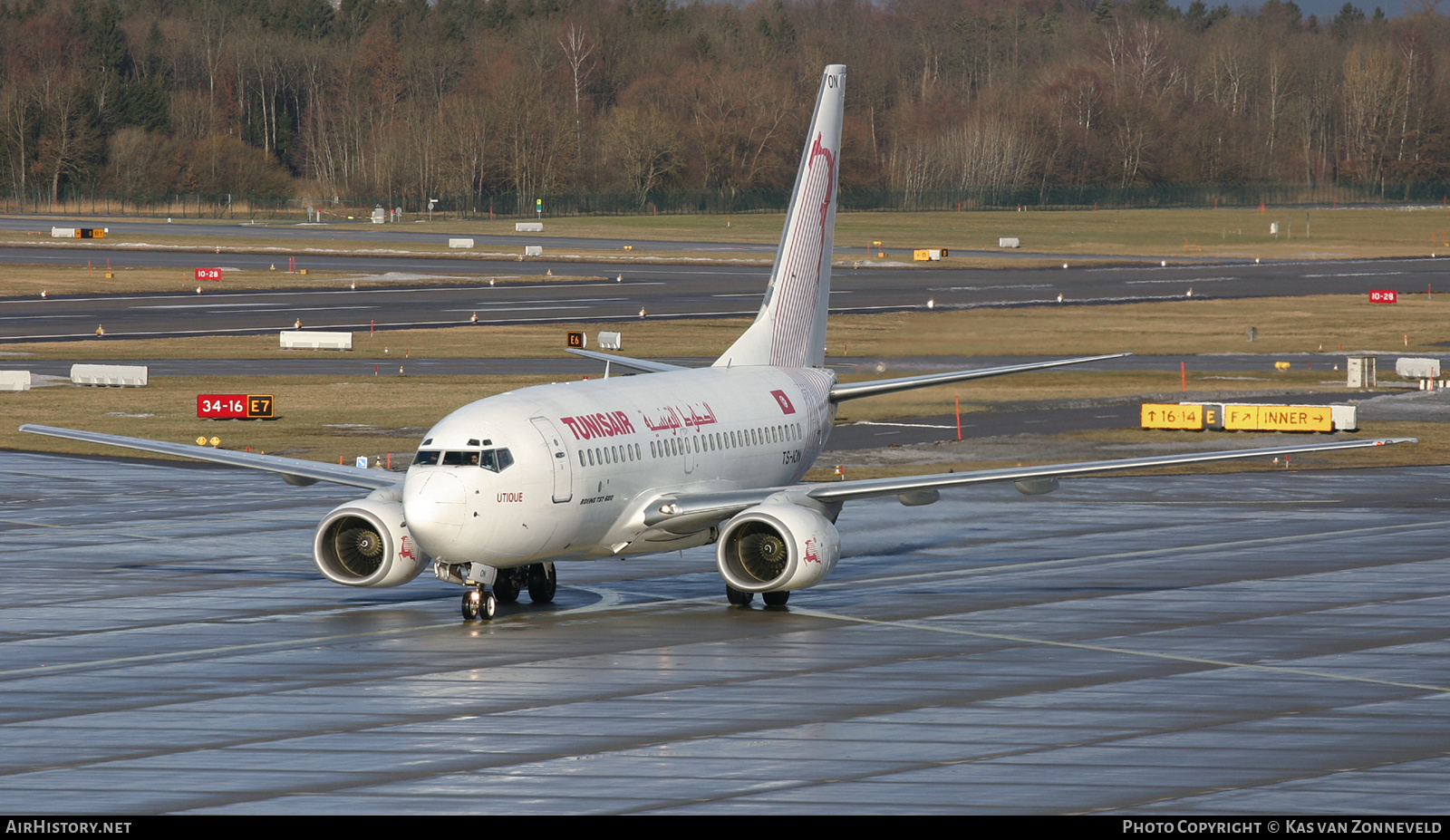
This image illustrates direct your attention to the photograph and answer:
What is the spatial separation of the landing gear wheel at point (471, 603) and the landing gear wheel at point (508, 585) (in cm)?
207

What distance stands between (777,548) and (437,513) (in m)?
7.40

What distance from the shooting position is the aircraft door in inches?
1337

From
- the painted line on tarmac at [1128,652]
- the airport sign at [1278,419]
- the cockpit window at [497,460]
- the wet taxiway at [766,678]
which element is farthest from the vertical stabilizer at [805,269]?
the airport sign at [1278,419]

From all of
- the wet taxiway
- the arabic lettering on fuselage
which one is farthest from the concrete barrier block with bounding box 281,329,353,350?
the arabic lettering on fuselage

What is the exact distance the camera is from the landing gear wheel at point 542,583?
3778cm

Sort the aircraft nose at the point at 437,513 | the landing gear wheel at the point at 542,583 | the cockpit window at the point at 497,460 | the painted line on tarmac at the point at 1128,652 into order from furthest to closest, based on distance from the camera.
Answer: the landing gear wheel at the point at 542,583 → the cockpit window at the point at 497,460 → the aircraft nose at the point at 437,513 → the painted line on tarmac at the point at 1128,652

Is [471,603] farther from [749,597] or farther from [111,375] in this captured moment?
[111,375]

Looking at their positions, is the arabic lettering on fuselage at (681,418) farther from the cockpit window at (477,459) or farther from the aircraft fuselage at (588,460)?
the cockpit window at (477,459)

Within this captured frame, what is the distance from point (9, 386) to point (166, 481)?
25.4 metres

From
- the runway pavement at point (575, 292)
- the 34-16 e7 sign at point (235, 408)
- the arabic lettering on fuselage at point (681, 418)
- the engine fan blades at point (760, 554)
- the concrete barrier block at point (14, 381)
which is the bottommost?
the engine fan blades at point (760, 554)

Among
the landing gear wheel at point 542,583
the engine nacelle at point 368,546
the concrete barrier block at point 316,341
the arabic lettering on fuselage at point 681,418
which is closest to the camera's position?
the engine nacelle at point 368,546

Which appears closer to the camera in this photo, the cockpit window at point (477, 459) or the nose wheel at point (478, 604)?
the cockpit window at point (477, 459)

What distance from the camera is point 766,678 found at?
30312 millimetres
